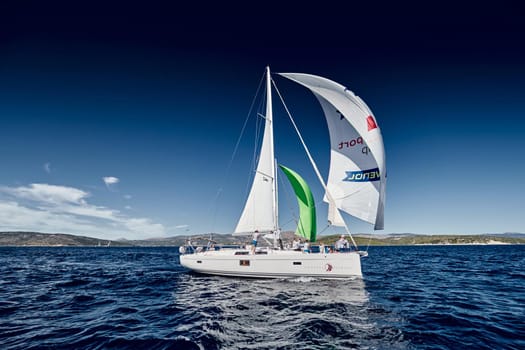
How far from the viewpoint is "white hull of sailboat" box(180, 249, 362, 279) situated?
51.2ft

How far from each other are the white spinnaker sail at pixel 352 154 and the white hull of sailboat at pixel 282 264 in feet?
8.06

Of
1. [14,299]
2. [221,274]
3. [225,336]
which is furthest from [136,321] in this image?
[221,274]

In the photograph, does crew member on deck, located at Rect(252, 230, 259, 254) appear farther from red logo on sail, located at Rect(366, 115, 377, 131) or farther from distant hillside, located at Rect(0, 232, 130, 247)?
distant hillside, located at Rect(0, 232, 130, 247)

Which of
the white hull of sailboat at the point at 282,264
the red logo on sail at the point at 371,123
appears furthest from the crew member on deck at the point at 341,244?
the red logo on sail at the point at 371,123

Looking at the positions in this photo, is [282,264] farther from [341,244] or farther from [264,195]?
[264,195]

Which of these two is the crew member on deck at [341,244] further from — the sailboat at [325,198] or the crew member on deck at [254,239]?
the crew member on deck at [254,239]

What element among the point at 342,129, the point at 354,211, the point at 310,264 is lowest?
the point at 310,264

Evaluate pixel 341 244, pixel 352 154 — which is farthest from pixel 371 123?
pixel 341 244

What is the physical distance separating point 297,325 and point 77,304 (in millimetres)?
9703

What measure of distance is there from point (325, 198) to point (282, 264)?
4.96 metres

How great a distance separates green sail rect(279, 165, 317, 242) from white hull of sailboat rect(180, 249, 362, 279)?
210cm

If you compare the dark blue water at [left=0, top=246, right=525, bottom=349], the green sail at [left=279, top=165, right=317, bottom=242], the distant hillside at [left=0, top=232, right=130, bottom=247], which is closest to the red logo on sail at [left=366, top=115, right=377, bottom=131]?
the green sail at [left=279, top=165, right=317, bottom=242]

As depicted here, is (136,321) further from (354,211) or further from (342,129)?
(342,129)

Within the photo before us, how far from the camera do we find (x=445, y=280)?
18.0m
